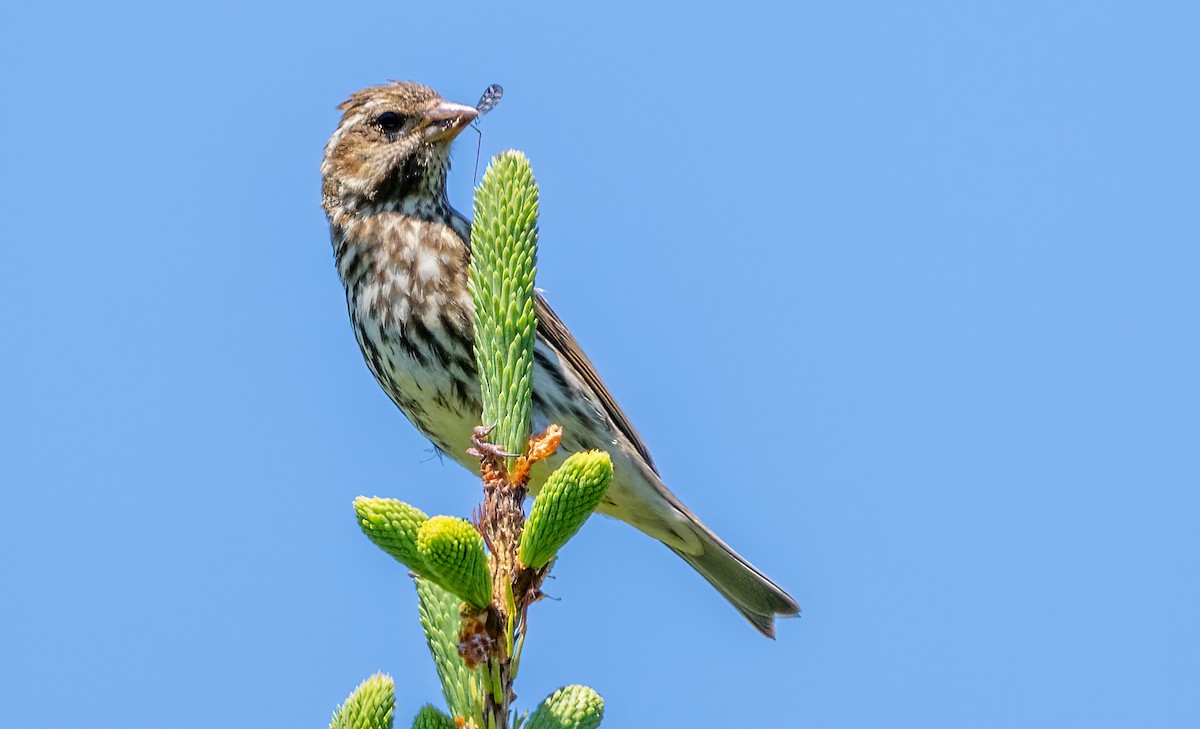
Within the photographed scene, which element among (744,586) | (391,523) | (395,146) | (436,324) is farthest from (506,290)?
(744,586)

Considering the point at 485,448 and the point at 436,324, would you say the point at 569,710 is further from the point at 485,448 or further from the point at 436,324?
the point at 436,324

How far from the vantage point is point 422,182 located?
18.9 feet

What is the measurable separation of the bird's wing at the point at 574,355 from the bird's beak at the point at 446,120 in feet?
2.72

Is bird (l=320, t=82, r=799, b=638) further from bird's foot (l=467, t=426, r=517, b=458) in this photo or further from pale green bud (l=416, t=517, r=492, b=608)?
pale green bud (l=416, t=517, r=492, b=608)

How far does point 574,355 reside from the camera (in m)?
5.66

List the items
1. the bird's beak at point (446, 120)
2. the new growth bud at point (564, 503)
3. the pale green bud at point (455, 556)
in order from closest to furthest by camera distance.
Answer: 1. the pale green bud at point (455, 556)
2. the new growth bud at point (564, 503)
3. the bird's beak at point (446, 120)

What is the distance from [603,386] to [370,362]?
1.08 m

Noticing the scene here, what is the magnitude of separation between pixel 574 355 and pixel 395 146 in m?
1.28

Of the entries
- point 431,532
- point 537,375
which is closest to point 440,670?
point 431,532

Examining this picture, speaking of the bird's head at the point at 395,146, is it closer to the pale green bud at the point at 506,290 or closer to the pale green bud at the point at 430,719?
the pale green bud at the point at 506,290

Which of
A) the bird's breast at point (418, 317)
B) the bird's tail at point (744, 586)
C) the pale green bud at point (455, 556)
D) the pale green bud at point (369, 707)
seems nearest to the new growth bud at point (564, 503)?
the pale green bud at point (455, 556)

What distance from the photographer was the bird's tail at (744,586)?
237 inches

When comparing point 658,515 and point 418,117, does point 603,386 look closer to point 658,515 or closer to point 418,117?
point 658,515

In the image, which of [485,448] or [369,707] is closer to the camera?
[369,707]
